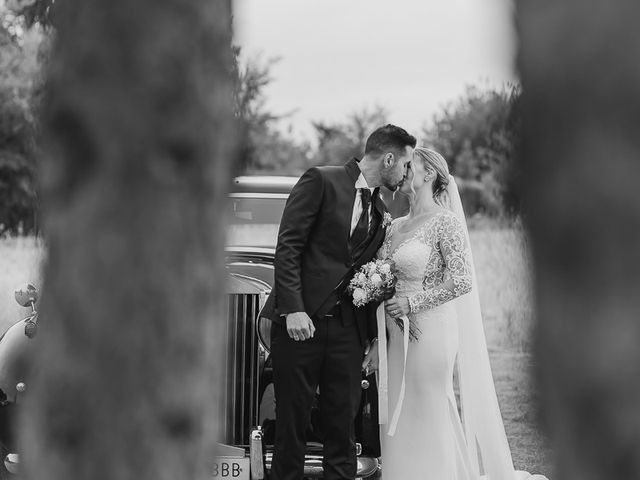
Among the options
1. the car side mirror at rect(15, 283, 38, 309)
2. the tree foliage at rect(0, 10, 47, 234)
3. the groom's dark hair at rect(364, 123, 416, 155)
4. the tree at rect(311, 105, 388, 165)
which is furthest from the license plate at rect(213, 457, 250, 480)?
the tree at rect(311, 105, 388, 165)

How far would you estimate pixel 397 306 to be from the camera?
5.99 metres

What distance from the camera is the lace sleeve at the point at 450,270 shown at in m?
5.96

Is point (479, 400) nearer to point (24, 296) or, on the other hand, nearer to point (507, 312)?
point (24, 296)

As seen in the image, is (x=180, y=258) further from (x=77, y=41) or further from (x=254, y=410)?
(x=254, y=410)

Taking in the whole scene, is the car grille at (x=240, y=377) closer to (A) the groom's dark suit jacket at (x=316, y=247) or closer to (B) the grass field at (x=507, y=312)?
(A) the groom's dark suit jacket at (x=316, y=247)

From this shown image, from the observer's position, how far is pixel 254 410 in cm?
600

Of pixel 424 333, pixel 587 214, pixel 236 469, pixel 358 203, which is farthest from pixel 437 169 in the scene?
pixel 587 214

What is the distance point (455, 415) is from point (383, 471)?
603 millimetres

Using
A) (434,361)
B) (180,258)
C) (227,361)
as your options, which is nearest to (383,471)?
(434,361)

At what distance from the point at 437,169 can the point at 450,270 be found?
64 centimetres

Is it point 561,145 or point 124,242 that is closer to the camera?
point 561,145

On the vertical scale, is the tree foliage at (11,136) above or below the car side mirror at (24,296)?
above

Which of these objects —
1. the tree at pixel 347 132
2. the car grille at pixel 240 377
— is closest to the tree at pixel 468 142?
the tree at pixel 347 132

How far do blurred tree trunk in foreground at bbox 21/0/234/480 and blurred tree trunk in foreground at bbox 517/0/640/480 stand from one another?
35 centimetres
